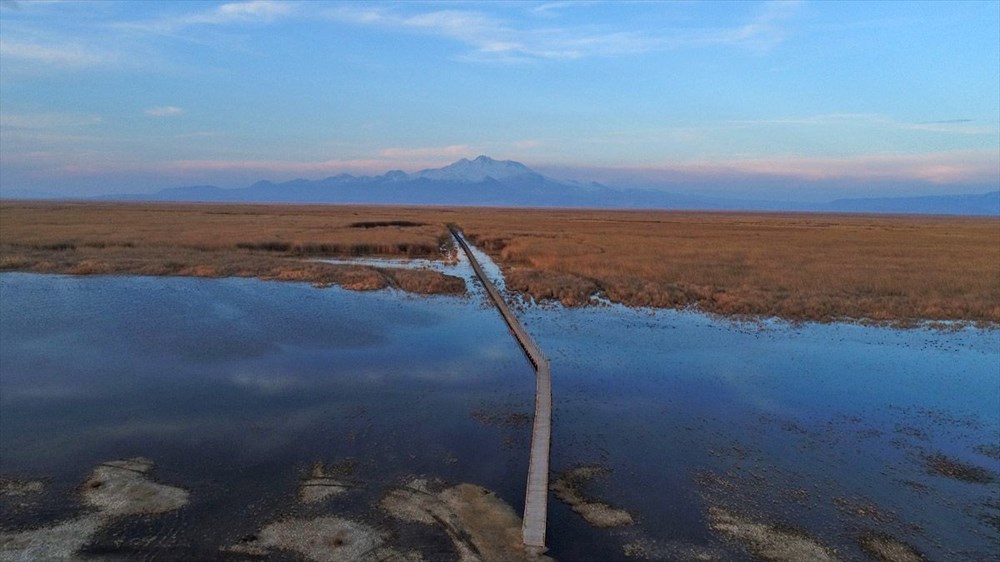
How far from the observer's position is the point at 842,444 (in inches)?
500

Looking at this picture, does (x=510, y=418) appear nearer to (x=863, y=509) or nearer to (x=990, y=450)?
Result: (x=863, y=509)

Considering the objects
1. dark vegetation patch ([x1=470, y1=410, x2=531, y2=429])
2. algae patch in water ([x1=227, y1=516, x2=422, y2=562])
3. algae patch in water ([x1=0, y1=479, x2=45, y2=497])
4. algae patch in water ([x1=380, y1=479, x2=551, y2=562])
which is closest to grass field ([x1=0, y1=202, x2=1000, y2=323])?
dark vegetation patch ([x1=470, y1=410, x2=531, y2=429])

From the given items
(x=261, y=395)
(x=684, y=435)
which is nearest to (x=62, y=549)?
(x=261, y=395)

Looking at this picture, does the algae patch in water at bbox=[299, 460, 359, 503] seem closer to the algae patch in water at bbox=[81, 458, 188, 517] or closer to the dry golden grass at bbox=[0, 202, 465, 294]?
the algae patch in water at bbox=[81, 458, 188, 517]

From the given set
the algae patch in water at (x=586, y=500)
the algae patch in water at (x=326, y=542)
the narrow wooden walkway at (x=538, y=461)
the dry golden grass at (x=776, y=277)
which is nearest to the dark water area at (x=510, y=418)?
the algae patch in water at (x=586, y=500)

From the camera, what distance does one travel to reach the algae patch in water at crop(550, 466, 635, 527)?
30.7ft

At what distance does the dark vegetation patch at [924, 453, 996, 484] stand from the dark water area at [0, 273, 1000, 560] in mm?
192

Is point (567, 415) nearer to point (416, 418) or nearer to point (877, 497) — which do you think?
point (416, 418)

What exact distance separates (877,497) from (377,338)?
14.5 m

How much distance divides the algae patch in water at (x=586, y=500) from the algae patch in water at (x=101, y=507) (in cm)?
613

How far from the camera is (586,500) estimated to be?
9.94 meters

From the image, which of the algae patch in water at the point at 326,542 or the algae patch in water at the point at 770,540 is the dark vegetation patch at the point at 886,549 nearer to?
the algae patch in water at the point at 770,540

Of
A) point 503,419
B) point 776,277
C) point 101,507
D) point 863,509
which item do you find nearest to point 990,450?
point 863,509

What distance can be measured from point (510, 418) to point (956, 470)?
28.8ft
